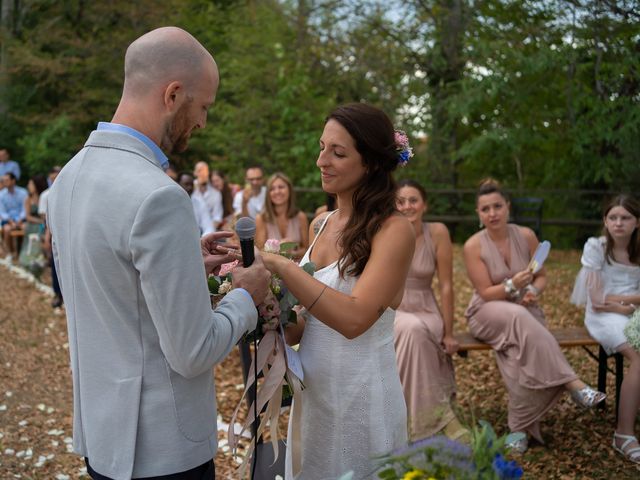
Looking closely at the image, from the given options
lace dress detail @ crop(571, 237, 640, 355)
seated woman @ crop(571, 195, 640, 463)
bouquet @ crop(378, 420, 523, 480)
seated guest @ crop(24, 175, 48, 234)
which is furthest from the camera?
seated guest @ crop(24, 175, 48, 234)

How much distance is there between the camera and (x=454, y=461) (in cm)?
168

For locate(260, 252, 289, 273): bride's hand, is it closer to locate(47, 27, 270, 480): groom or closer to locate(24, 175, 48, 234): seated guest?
locate(47, 27, 270, 480): groom

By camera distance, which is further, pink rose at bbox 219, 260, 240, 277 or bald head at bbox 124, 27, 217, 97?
pink rose at bbox 219, 260, 240, 277

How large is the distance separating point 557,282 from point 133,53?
36.2ft

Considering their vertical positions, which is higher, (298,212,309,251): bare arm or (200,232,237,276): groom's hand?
(200,232,237,276): groom's hand

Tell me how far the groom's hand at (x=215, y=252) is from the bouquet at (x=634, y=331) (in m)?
3.51

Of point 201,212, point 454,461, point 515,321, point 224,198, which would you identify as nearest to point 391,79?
point 224,198

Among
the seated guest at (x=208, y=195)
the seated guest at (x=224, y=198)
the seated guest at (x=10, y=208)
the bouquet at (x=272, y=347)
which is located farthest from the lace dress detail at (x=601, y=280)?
the seated guest at (x=10, y=208)

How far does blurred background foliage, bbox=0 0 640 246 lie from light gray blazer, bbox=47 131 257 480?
8.23m

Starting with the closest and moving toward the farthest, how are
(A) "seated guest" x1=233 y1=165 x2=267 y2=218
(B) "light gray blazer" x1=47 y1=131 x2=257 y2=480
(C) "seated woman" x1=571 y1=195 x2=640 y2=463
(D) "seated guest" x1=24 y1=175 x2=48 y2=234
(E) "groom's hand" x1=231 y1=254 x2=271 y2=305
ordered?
(B) "light gray blazer" x1=47 y1=131 x2=257 y2=480 → (E) "groom's hand" x1=231 y1=254 x2=271 y2=305 → (C) "seated woman" x1=571 y1=195 x2=640 y2=463 → (A) "seated guest" x1=233 y1=165 x2=267 y2=218 → (D) "seated guest" x1=24 y1=175 x2=48 y2=234

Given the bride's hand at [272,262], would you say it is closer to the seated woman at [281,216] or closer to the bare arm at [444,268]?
the bare arm at [444,268]

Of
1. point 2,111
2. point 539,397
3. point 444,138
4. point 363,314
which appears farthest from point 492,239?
point 2,111

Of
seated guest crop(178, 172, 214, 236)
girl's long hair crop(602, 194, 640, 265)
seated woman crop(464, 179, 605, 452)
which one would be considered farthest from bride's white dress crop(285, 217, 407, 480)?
seated guest crop(178, 172, 214, 236)

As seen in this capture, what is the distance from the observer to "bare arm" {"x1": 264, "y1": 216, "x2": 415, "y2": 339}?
2.56 metres
